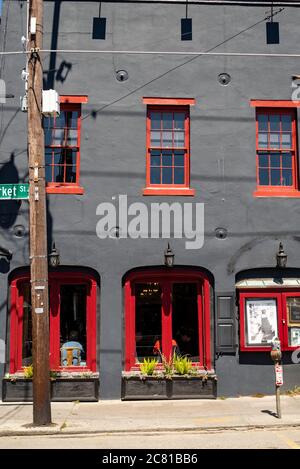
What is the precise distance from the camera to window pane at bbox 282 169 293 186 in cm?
1353

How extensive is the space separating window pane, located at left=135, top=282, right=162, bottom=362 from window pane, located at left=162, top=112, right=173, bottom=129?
3637 mm

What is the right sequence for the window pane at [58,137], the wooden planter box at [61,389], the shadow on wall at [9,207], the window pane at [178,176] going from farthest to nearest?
the window pane at [178,176]
the window pane at [58,137]
the shadow on wall at [9,207]
the wooden planter box at [61,389]

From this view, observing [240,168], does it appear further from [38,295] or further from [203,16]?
[38,295]

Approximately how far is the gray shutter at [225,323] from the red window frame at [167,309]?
0.23 meters

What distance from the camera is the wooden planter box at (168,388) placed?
12.4 m

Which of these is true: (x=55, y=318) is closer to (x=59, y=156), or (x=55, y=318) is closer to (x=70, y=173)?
(x=70, y=173)

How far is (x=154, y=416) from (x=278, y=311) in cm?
386

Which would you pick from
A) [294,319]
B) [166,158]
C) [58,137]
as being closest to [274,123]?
[166,158]

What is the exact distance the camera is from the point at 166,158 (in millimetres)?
13344

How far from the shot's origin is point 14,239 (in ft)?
42.0

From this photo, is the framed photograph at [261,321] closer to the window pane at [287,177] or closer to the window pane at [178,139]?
the window pane at [287,177]

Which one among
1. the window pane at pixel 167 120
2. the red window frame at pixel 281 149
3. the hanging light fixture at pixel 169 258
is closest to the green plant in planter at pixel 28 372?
the hanging light fixture at pixel 169 258

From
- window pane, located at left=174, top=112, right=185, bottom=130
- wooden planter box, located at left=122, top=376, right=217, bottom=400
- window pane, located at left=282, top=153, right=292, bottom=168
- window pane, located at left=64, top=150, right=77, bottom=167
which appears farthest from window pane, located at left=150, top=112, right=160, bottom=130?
wooden planter box, located at left=122, top=376, right=217, bottom=400

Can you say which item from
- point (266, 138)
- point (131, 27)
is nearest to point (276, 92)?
point (266, 138)
